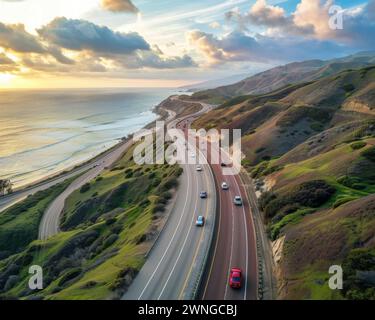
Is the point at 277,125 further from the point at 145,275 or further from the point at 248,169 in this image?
the point at 145,275

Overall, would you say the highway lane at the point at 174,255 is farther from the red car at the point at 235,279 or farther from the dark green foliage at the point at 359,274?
the dark green foliage at the point at 359,274

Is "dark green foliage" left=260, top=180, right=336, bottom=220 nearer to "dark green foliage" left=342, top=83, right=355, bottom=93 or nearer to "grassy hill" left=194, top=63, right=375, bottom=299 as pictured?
"grassy hill" left=194, top=63, right=375, bottom=299

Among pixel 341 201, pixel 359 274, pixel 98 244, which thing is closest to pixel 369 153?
pixel 341 201

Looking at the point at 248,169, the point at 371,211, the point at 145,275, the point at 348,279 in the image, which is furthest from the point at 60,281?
the point at 248,169

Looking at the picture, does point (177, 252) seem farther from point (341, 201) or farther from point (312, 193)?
point (341, 201)

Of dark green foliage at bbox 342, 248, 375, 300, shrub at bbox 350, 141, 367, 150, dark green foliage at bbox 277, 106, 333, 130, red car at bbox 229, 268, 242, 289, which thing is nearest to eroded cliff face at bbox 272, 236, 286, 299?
red car at bbox 229, 268, 242, 289
